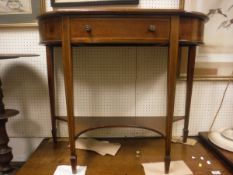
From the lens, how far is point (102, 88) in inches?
53.4

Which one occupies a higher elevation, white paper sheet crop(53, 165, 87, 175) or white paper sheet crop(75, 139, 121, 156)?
white paper sheet crop(53, 165, 87, 175)

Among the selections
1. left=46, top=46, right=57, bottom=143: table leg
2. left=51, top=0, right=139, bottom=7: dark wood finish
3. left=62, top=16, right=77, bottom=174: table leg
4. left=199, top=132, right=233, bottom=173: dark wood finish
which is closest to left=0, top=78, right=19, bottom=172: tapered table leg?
left=46, top=46, right=57, bottom=143: table leg

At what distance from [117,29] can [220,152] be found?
86 centimetres

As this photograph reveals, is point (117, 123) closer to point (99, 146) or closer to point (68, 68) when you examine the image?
point (99, 146)

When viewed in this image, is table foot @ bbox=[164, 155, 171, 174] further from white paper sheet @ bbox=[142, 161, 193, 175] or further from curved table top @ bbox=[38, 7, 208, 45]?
curved table top @ bbox=[38, 7, 208, 45]

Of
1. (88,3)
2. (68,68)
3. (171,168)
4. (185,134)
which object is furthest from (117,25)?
(185,134)

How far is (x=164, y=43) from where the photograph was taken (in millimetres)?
885

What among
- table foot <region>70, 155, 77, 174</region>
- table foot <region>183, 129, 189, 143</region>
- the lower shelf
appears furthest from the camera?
table foot <region>183, 129, 189, 143</region>

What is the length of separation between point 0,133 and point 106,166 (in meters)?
0.56

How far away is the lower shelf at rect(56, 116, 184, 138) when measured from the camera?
1.07 meters

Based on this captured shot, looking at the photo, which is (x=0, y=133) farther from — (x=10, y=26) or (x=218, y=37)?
(x=218, y=37)

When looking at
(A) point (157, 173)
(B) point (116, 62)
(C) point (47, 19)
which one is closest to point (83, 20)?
(C) point (47, 19)

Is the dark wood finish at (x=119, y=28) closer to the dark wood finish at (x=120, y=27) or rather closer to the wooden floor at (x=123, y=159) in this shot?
the dark wood finish at (x=120, y=27)

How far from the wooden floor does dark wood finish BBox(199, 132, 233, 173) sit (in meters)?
0.03
